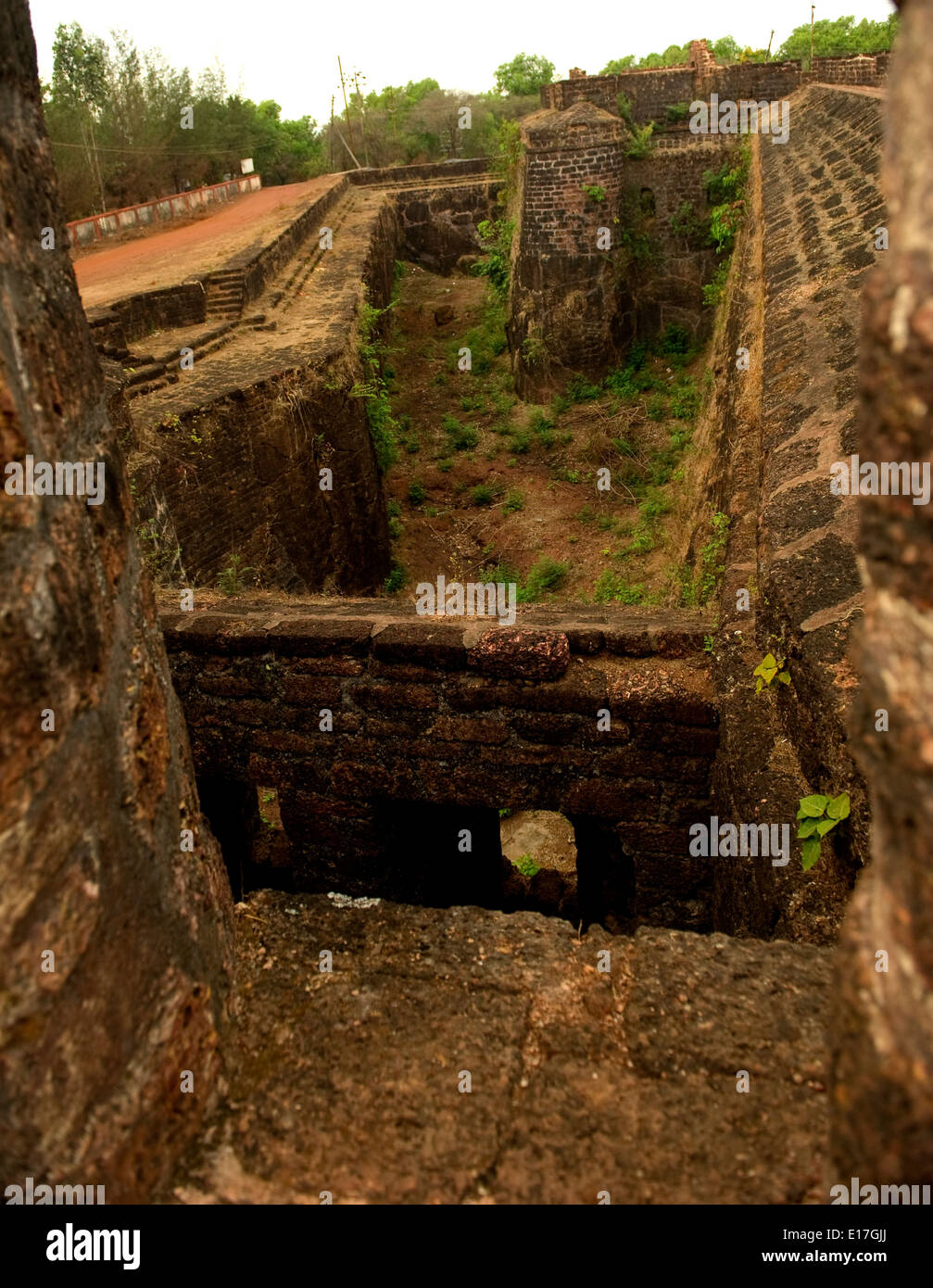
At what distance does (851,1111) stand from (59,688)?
1113mm

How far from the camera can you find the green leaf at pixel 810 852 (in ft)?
7.64

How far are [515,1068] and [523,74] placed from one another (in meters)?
43.3

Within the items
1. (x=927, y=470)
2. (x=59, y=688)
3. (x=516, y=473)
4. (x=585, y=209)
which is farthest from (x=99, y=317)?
(x=927, y=470)

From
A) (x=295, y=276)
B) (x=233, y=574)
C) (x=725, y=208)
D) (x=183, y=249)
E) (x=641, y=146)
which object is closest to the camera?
(x=233, y=574)

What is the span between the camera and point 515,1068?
5.04 feet

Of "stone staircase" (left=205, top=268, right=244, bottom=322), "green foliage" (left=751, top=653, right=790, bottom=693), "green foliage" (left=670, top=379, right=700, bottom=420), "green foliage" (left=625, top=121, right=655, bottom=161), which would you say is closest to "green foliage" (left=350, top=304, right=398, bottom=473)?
"stone staircase" (left=205, top=268, right=244, bottom=322)

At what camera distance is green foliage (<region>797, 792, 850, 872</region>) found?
230 centimetres

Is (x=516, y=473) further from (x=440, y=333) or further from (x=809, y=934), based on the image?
(x=809, y=934)

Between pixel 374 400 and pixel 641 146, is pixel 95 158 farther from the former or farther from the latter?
pixel 374 400

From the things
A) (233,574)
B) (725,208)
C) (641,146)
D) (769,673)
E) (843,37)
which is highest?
(843,37)

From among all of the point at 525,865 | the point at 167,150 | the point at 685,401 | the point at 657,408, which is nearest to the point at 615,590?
the point at 525,865

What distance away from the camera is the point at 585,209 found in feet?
45.0

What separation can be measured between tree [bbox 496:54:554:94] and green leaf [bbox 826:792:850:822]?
3971 centimetres

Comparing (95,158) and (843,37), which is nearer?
(95,158)
